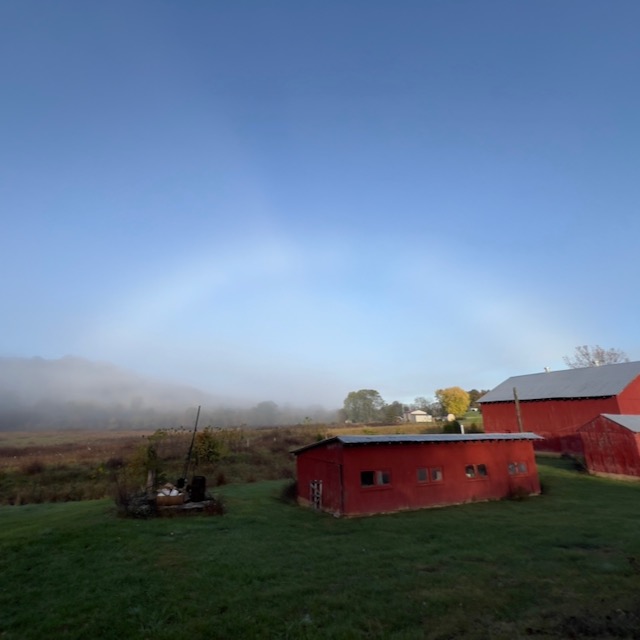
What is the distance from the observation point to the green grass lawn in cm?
802

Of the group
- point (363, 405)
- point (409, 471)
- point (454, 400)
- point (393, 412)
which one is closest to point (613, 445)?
point (409, 471)

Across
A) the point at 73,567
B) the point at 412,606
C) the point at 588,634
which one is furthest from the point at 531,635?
the point at 73,567

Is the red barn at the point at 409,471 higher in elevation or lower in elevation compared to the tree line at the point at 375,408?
lower

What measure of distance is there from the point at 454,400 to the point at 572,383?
79788 millimetres

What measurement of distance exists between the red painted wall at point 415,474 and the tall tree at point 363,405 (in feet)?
510

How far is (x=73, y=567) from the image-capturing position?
12.0m

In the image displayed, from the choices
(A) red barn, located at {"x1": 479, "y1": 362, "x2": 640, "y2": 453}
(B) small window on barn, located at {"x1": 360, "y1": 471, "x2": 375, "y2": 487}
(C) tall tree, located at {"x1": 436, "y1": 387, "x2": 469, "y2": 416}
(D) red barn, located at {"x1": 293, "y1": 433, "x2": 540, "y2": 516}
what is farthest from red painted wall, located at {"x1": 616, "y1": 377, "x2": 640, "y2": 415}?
(C) tall tree, located at {"x1": 436, "y1": 387, "x2": 469, "y2": 416}

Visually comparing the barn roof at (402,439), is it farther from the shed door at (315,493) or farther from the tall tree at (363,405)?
the tall tree at (363,405)

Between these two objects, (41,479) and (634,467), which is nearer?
(634,467)

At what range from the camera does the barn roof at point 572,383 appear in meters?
41.8

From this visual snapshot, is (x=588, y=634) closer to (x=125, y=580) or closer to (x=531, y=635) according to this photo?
(x=531, y=635)

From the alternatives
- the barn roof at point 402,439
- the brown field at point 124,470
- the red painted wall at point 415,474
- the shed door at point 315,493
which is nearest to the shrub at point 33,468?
the brown field at point 124,470

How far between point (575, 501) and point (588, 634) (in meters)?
19.6

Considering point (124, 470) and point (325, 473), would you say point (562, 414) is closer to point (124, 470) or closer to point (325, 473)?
point (325, 473)
